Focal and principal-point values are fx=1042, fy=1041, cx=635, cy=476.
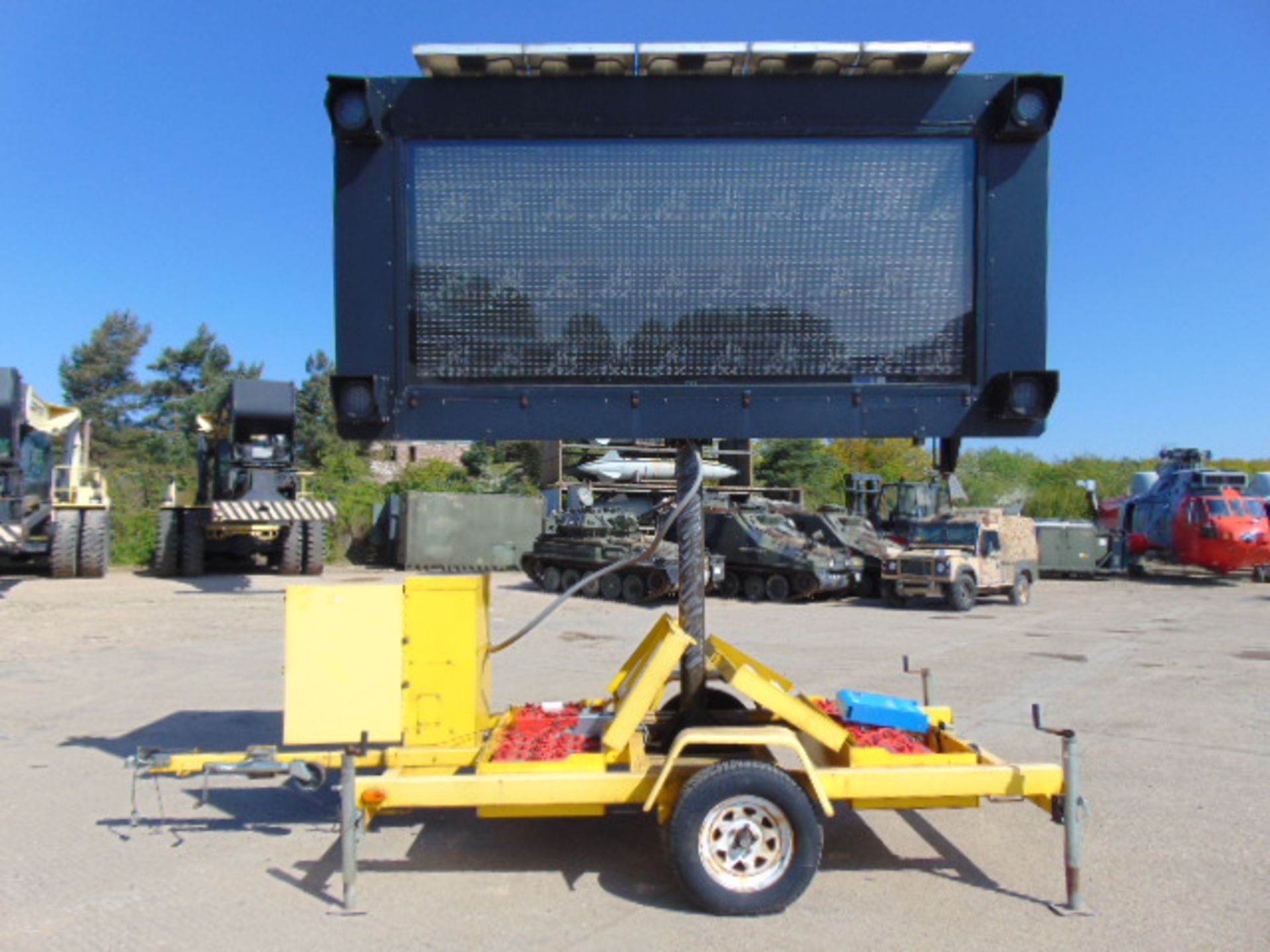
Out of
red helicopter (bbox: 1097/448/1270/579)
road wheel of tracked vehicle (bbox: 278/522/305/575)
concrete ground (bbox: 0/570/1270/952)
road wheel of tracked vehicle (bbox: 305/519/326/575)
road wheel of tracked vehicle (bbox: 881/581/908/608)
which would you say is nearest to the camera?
concrete ground (bbox: 0/570/1270/952)

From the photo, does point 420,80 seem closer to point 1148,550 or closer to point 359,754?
point 359,754

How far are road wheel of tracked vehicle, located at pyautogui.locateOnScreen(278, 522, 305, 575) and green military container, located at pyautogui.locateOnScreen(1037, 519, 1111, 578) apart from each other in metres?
18.6

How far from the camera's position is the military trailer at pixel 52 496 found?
1862cm

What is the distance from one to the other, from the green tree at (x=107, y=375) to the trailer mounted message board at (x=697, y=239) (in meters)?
45.7

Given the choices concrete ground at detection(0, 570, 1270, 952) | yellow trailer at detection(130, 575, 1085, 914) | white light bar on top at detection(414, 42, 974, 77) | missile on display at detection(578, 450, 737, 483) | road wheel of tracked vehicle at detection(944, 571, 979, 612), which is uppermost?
white light bar on top at detection(414, 42, 974, 77)

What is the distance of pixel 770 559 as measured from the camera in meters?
20.1

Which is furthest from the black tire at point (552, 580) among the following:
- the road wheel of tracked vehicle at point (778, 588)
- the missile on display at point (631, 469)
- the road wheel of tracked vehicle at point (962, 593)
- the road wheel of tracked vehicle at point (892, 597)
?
the missile on display at point (631, 469)

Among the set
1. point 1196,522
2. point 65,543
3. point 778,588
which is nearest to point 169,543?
point 65,543

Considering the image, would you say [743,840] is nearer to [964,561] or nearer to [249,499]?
[964,561]

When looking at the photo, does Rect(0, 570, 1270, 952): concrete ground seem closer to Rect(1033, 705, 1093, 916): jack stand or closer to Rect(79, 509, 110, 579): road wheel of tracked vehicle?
Rect(1033, 705, 1093, 916): jack stand

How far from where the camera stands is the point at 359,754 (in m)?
4.98

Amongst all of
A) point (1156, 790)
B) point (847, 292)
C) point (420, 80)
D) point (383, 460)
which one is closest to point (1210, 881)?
point (1156, 790)

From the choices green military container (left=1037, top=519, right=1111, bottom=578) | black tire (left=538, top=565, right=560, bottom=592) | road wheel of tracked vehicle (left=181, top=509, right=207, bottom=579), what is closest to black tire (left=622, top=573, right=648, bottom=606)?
black tire (left=538, top=565, right=560, bottom=592)

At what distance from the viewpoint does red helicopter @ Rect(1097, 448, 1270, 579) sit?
26.0m
